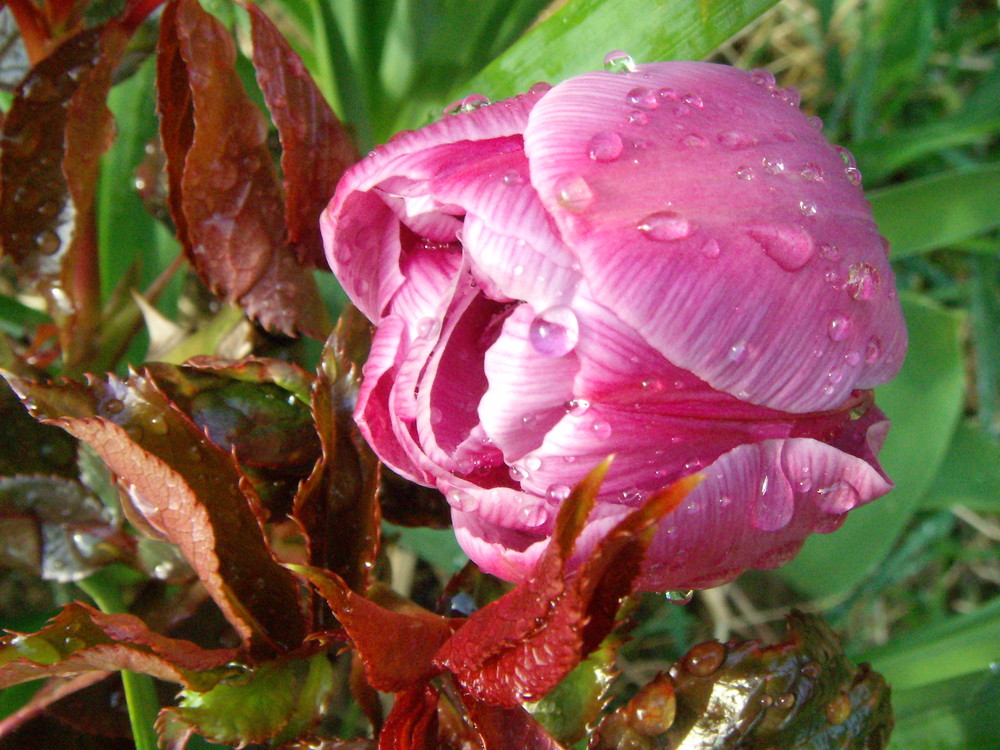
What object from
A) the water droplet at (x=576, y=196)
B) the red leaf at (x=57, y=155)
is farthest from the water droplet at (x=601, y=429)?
the red leaf at (x=57, y=155)

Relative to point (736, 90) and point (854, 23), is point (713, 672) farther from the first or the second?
point (854, 23)

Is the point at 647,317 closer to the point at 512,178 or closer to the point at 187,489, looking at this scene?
the point at 512,178

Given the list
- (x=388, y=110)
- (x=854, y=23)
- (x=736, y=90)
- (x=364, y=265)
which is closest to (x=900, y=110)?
(x=854, y=23)

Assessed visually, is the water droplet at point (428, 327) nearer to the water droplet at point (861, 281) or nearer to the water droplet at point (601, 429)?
the water droplet at point (601, 429)

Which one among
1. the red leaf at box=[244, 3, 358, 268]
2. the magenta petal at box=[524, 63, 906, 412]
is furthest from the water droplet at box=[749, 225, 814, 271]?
the red leaf at box=[244, 3, 358, 268]

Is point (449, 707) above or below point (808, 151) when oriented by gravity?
below
